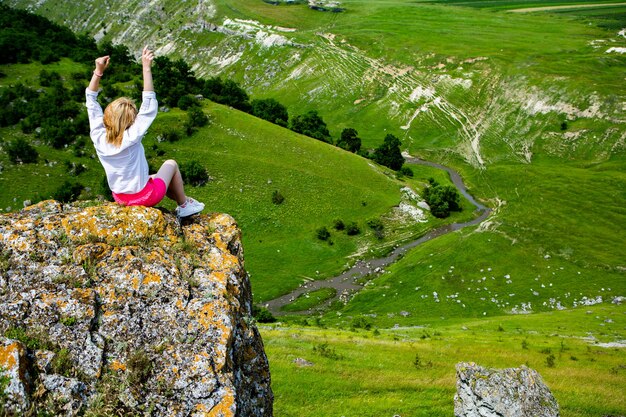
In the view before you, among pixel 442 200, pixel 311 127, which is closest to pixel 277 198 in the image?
pixel 442 200

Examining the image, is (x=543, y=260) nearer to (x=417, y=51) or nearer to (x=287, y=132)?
(x=287, y=132)

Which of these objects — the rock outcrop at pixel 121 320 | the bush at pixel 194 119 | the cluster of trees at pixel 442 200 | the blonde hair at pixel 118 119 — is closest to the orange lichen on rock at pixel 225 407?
the rock outcrop at pixel 121 320

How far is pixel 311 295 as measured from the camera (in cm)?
7475

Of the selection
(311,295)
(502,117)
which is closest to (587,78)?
(502,117)

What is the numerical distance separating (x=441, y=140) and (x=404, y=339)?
120 m

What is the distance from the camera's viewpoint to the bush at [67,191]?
78.9 metres

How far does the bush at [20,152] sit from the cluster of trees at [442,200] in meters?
86.1

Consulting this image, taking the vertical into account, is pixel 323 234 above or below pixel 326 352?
below

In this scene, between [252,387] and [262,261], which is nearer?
[252,387]

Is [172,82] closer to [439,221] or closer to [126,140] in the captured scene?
[439,221]

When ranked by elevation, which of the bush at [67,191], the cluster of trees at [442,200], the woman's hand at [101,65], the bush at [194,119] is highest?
the woman's hand at [101,65]

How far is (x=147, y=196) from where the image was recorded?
12508mm

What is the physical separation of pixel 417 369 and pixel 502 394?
12192 mm

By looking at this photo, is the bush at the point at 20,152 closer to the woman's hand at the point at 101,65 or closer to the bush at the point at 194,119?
the bush at the point at 194,119
